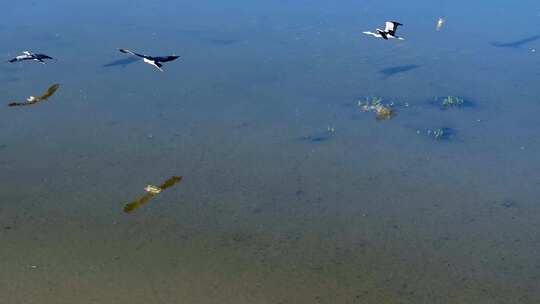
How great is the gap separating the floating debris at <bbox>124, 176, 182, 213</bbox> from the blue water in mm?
101

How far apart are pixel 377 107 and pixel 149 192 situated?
398cm

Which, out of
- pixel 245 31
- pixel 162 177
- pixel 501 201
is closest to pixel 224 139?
pixel 162 177

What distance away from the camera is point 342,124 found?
868 cm

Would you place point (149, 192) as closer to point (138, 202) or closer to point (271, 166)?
point (138, 202)

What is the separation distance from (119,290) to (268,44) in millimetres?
7495

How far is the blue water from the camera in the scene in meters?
5.66

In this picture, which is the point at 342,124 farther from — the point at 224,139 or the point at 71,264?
the point at 71,264

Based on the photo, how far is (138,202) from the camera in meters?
6.78

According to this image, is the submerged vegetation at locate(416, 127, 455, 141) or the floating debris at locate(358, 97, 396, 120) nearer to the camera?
the submerged vegetation at locate(416, 127, 455, 141)

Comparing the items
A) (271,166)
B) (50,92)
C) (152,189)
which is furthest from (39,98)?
(271,166)

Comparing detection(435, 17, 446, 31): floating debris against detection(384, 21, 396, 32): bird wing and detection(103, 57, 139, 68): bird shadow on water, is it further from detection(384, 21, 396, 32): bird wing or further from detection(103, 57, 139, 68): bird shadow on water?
detection(103, 57, 139, 68): bird shadow on water

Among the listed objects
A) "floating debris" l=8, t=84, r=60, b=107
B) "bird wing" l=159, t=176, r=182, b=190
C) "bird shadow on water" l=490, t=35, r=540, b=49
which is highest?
"bird shadow on water" l=490, t=35, r=540, b=49

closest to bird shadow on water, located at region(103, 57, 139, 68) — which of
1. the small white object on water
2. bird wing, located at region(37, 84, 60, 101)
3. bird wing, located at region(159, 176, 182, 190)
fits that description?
bird wing, located at region(37, 84, 60, 101)

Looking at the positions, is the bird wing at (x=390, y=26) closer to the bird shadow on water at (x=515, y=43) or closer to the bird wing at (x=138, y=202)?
the bird shadow on water at (x=515, y=43)
